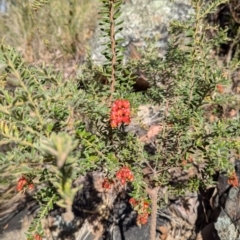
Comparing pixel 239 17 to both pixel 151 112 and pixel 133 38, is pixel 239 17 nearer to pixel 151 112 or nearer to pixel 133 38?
pixel 133 38

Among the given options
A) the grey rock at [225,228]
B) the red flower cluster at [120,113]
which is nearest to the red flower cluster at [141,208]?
the red flower cluster at [120,113]

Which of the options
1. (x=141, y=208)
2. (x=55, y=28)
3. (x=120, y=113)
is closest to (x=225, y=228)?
(x=141, y=208)

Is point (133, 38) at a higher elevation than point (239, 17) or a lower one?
lower

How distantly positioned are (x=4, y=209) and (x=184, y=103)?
1.86m

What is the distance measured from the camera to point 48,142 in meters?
0.71

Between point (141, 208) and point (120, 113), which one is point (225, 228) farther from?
point (120, 113)

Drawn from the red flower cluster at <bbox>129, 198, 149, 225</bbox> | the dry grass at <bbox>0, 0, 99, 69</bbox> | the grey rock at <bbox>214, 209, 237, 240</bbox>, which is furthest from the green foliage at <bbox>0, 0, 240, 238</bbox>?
the dry grass at <bbox>0, 0, 99, 69</bbox>

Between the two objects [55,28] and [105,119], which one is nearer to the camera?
[105,119]

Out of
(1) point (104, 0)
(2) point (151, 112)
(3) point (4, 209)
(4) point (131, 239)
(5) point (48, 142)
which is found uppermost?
(1) point (104, 0)

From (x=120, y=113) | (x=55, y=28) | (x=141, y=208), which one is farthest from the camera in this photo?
(x=55, y=28)

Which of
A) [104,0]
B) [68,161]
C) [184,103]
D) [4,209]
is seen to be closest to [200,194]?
[184,103]

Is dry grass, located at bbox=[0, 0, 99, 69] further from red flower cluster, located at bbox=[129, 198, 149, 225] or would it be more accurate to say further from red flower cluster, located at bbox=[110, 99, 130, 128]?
red flower cluster, located at bbox=[110, 99, 130, 128]

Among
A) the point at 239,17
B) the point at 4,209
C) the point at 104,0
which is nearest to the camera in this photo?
the point at 104,0

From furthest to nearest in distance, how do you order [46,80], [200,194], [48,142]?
[200,194] → [46,80] → [48,142]
